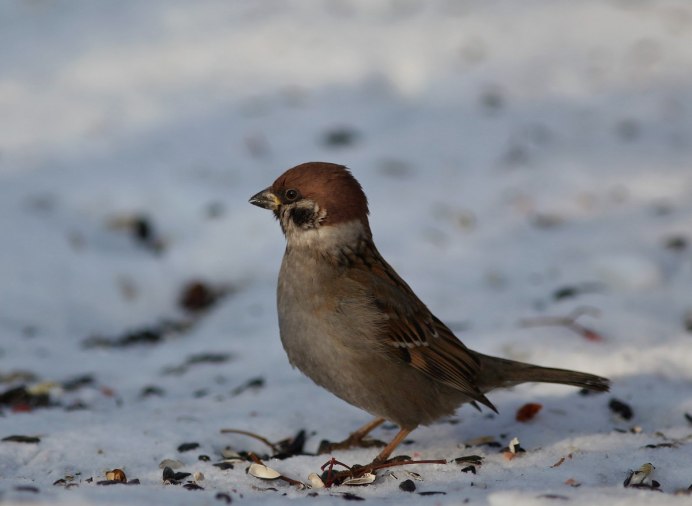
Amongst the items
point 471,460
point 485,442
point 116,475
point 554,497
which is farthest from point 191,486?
point 485,442

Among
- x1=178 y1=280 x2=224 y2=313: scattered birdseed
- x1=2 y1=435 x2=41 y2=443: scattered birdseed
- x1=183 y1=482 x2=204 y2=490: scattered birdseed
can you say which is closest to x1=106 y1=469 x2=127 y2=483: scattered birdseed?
x1=183 y1=482 x2=204 y2=490: scattered birdseed

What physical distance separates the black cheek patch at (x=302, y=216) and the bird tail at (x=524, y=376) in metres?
1.03

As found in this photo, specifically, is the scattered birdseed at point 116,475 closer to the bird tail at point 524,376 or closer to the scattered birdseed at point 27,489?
the scattered birdseed at point 27,489

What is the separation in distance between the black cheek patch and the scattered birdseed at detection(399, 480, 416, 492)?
3.97ft

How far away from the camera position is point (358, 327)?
12.9 feet

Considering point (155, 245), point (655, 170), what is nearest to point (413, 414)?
point (155, 245)

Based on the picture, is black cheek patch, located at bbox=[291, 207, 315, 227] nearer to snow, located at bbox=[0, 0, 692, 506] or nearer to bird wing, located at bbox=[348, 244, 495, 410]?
bird wing, located at bbox=[348, 244, 495, 410]

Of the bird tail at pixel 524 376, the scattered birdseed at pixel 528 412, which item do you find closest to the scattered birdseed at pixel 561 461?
the bird tail at pixel 524 376

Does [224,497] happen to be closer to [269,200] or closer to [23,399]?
[269,200]

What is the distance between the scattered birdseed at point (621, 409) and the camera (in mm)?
4500

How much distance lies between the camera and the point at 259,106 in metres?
8.45

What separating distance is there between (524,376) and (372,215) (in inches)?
114

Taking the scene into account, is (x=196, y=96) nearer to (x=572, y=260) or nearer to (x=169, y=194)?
(x=169, y=194)

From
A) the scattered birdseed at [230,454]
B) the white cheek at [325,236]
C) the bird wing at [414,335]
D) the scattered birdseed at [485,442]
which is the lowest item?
the scattered birdseed at [230,454]
